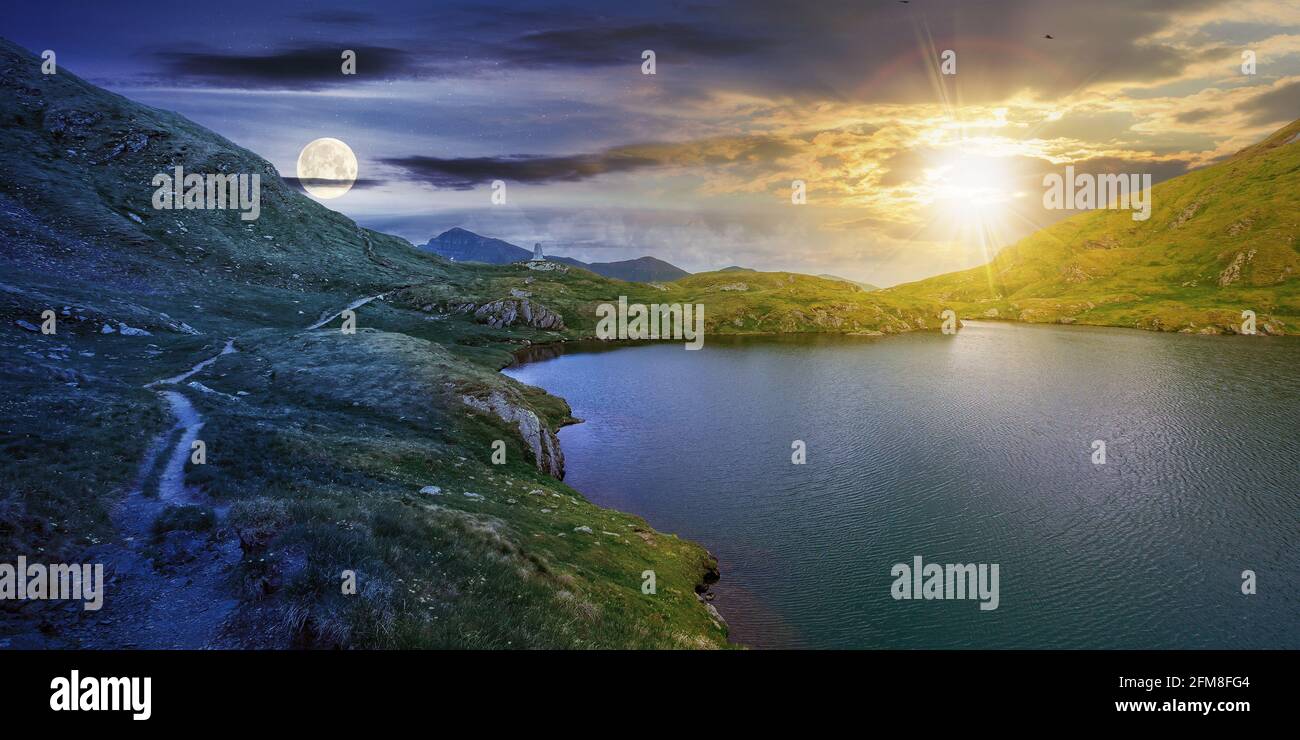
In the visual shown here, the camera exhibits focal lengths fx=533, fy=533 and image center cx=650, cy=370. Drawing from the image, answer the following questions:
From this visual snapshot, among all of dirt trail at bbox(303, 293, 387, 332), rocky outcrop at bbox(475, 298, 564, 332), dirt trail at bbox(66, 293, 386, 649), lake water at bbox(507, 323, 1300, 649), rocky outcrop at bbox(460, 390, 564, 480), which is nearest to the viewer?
dirt trail at bbox(66, 293, 386, 649)

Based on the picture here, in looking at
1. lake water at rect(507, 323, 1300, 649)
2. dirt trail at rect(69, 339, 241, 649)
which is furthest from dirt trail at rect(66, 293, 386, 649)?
lake water at rect(507, 323, 1300, 649)

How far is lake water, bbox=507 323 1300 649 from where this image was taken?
3509cm

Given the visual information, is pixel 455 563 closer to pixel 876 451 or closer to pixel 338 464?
pixel 338 464

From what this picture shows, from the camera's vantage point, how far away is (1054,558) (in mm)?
41594

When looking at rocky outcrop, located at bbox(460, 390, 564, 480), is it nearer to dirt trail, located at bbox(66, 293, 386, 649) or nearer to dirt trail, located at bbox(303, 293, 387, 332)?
dirt trail, located at bbox(66, 293, 386, 649)

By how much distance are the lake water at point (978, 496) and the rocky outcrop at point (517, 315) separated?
76.5 metres

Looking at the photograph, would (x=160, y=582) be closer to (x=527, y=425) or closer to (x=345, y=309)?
(x=527, y=425)

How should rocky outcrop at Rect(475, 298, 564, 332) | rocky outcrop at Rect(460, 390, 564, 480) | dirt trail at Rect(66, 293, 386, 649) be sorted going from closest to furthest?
dirt trail at Rect(66, 293, 386, 649) → rocky outcrop at Rect(460, 390, 564, 480) → rocky outcrop at Rect(475, 298, 564, 332)

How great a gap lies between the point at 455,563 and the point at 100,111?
234m

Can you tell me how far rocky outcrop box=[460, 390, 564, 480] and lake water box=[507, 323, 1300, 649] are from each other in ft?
9.00

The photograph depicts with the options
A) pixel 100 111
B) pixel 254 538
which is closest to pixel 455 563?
pixel 254 538

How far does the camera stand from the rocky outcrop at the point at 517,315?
183 meters
